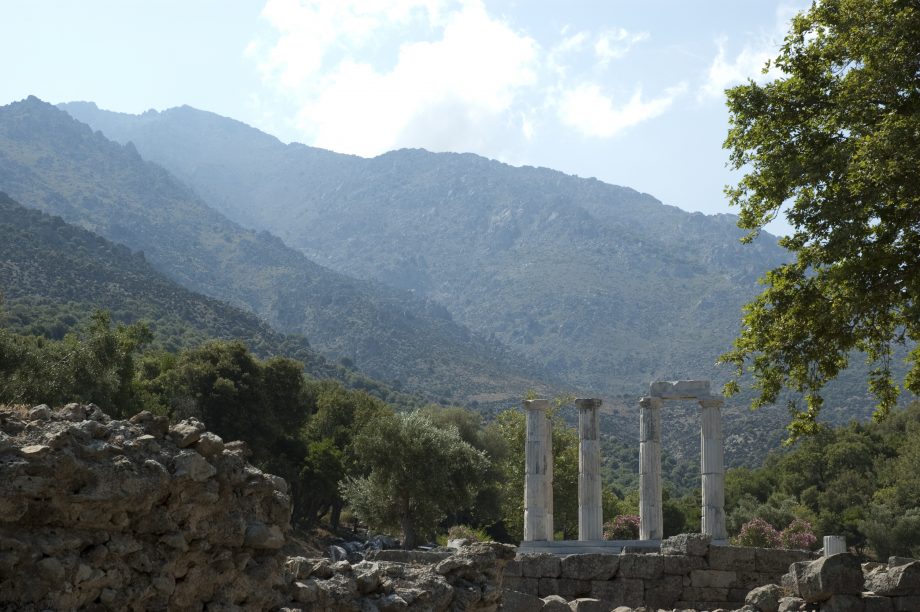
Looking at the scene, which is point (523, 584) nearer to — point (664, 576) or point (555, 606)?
point (664, 576)

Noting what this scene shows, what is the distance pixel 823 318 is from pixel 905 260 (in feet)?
4.78

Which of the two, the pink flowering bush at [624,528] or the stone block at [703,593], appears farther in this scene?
the pink flowering bush at [624,528]

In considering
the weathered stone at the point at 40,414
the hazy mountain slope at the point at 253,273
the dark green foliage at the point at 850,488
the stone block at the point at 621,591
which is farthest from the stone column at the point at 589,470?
the hazy mountain slope at the point at 253,273

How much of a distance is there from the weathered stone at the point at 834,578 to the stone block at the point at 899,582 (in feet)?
2.01

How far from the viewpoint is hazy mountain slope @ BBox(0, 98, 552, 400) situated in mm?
139500

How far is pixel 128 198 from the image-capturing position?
186750 millimetres

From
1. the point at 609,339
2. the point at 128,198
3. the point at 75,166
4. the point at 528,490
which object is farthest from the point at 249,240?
the point at 528,490

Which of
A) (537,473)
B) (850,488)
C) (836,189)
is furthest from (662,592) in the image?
(850,488)

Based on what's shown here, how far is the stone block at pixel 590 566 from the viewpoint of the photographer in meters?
22.2

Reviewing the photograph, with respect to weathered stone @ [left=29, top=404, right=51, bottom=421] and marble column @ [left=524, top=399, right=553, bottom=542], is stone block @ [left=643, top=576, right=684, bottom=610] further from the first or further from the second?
weathered stone @ [left=29, top=404, right=51, bottom=421]

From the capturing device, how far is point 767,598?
16844mm

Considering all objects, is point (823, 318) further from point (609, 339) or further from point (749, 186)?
point (609, 339)

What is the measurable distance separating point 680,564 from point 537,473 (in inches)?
520

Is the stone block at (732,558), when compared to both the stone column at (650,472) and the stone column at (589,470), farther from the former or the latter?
the stone column at (589,470)
